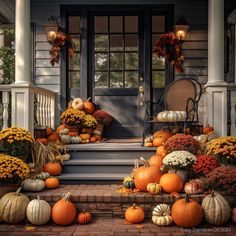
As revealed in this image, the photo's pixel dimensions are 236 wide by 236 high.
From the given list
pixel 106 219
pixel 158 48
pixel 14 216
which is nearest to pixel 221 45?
pixel 158 48

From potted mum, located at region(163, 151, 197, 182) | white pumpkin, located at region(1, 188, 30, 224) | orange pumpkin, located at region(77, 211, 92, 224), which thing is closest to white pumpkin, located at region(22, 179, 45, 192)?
white pumpkin, located at region(1, 188, 30, 224)

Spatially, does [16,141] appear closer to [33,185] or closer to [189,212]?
[33,185]

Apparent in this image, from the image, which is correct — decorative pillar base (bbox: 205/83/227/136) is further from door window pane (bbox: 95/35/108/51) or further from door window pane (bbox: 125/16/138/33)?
door window pane (bbox: 95/35/108/51)

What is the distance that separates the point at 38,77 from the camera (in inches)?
272

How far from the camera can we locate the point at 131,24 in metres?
6.95

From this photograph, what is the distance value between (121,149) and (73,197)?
1197mm

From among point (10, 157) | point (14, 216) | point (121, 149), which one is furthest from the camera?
point (121, 149)

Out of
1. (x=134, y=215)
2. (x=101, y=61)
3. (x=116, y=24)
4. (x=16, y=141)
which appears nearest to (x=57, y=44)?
(x=101, y=61)

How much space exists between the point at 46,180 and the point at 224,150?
1.99 meters

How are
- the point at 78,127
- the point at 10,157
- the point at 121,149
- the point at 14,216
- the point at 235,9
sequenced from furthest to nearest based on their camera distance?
the point at 235,9, the point at 78,127, the point at 121,149, the point at 10,157, the point at 14,216

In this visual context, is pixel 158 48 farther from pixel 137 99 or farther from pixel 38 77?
pixel 38 77

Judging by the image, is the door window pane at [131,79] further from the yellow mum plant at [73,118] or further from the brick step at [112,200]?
the brick step at [112,200]

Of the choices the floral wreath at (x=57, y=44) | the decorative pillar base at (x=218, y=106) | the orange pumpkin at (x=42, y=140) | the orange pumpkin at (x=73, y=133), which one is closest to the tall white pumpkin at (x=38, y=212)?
the orange pumpkin at (x=42, y=140)

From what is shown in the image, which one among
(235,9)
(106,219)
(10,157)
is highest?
(235,9)
